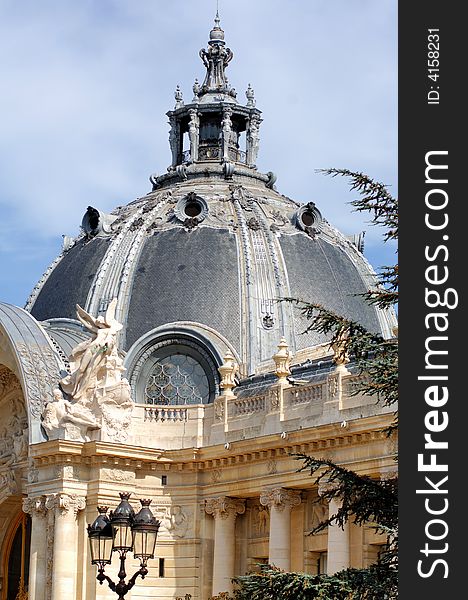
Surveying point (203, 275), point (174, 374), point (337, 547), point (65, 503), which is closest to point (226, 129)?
point (203, 275)

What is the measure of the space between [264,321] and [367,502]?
913 inches

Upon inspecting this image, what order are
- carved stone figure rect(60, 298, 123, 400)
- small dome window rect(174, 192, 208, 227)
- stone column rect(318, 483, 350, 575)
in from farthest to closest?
small dome window rect(174, 192, 208, 227), carved stone figure rect(60, 298, 123, 400), stone column rect(318, 483, 350, 575)

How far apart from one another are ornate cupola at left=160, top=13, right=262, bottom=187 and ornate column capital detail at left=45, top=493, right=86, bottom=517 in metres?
12.9

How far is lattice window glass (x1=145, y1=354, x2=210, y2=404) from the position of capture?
42.8m

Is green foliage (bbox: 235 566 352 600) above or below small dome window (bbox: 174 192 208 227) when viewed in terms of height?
below

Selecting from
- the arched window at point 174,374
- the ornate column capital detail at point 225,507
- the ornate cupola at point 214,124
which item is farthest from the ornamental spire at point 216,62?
the ornate column capital detail at point 225,507

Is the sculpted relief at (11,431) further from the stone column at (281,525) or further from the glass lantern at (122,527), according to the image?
Answer: the glass lantern at (122,527)

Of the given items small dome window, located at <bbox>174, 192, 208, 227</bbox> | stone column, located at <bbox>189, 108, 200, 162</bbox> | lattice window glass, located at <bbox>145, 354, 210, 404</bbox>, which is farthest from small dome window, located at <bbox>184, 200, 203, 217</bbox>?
lattice window glass, located at <bbox>145, 354, 210, 404</bbox>

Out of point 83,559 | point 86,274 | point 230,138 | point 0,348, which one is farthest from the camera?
point 230,138

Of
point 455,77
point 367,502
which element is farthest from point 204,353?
point 455,77

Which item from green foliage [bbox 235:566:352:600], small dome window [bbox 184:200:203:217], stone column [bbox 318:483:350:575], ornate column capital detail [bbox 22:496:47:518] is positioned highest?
small dome window [bbox 184:200:203:217]

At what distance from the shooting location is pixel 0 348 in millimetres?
42219

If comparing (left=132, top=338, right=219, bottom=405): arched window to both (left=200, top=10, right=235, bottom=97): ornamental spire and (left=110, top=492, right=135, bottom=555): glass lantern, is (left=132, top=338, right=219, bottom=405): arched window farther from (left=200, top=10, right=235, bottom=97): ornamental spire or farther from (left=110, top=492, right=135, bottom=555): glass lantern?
(left=110, top=492, right=135, bottom=555): glass lantern

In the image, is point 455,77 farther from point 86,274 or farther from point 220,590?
point 86,274
